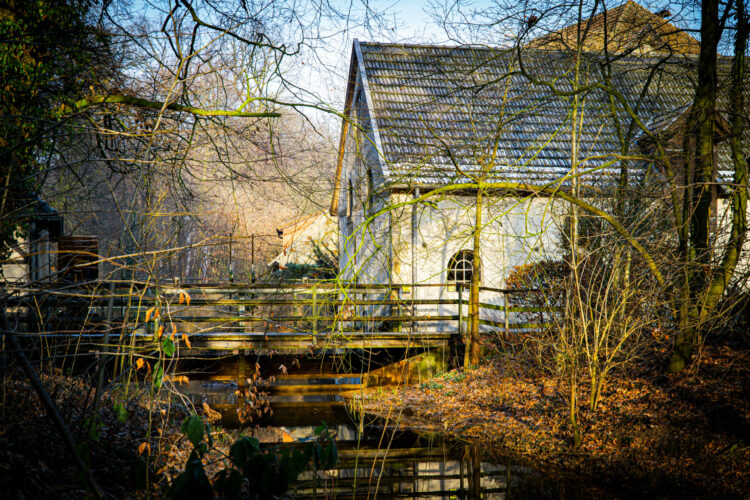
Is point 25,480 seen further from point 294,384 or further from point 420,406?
point 294,384

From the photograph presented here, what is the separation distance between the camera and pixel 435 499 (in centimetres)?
588

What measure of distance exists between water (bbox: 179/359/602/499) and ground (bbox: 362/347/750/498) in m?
0.44

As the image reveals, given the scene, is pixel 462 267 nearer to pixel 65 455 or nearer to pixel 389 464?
pixel 389 464

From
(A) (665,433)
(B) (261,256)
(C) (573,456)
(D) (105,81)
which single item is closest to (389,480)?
(C) (573,456)

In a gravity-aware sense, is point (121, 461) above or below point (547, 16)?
below

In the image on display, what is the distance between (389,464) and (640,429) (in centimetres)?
318

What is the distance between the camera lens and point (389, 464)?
282 inches

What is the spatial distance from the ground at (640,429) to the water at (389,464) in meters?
0.44

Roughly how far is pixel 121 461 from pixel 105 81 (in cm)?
466

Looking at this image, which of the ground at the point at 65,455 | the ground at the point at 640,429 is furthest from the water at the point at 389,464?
the ground at the point at 65,455

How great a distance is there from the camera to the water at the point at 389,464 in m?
6.01

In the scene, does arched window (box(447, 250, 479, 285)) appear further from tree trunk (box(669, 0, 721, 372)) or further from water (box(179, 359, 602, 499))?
tree trunk (box(669, 0, 721, 372))

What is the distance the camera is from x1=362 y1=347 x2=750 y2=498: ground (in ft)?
20.2

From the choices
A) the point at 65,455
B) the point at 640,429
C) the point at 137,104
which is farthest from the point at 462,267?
the point at 65,455
